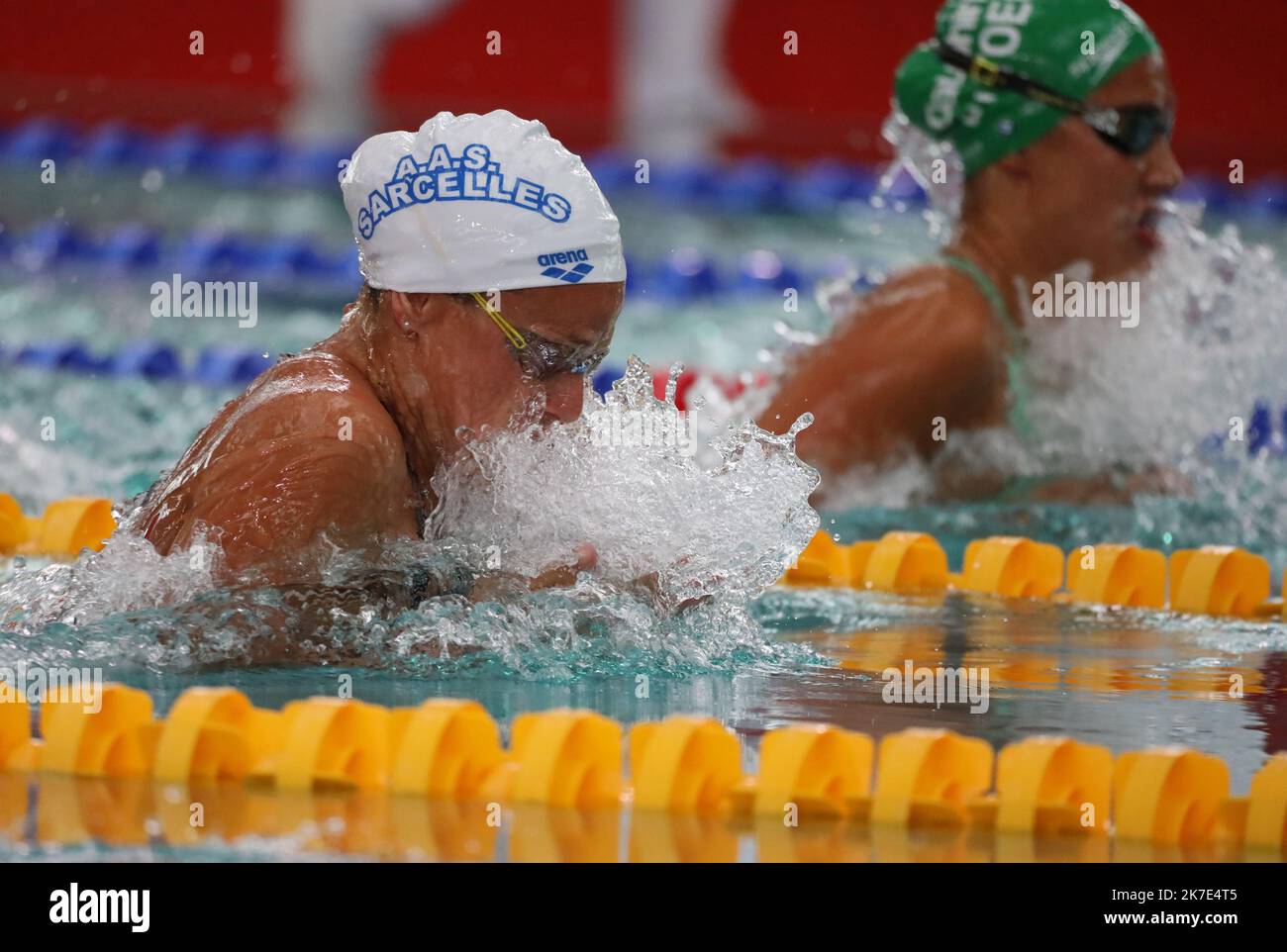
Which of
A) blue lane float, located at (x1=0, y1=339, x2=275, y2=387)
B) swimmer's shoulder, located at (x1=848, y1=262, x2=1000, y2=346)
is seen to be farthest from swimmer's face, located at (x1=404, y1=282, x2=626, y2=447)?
blue lane float, located at (x1=0, y1=339, x2=275, y2=387)

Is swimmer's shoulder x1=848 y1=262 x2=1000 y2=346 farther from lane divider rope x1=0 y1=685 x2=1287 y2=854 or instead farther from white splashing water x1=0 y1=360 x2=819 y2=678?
lane divider rope x1=0 y1=685 x2=1287 y2=854

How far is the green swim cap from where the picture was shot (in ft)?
15.1

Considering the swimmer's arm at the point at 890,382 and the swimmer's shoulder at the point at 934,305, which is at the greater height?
the swimmer's shoulder at the point at 934,305

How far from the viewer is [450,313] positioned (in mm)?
2824

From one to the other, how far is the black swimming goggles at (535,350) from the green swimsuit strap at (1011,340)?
6.47 feet

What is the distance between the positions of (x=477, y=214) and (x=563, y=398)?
1.00 feet

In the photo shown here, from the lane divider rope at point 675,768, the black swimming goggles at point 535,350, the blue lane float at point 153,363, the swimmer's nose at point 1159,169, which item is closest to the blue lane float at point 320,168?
the blue lane float at point 153,363

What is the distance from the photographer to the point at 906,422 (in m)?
4.42

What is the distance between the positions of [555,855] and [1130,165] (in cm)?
315

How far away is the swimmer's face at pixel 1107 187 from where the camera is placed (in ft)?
15.0

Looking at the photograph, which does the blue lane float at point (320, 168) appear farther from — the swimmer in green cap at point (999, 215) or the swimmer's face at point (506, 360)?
the swimmer's face at point (506, 360)

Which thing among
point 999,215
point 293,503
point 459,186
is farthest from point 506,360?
point 999,215

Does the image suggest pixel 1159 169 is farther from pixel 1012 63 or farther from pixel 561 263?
pixel 561 263

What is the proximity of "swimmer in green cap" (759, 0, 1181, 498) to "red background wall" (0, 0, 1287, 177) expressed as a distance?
5582mm
